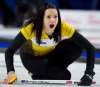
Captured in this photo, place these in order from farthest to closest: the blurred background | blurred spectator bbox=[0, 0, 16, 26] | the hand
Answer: blurred spectator bbox=[0, 0, 16, 26]
the blurred background
the hand

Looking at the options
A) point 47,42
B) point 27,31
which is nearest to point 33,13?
point 47,42

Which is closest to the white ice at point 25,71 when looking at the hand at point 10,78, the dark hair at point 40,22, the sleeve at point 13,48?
the hand at point 10,78

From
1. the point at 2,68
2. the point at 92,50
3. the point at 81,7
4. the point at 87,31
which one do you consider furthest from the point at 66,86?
the point at 81,7

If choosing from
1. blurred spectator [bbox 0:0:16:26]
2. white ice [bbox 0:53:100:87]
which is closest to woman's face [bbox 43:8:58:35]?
white ice [bbox 0:53:100:87]

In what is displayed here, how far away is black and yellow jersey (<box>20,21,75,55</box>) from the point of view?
4.40 metres

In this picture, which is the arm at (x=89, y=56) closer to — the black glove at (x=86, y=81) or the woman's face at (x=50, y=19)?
the black glove at (x=86, y=81)

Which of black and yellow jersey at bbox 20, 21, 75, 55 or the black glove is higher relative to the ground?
black and yellow jersey at bbox 20, 21, 75, 55

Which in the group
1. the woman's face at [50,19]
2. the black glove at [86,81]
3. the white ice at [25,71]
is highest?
the woman's face at [50,19]

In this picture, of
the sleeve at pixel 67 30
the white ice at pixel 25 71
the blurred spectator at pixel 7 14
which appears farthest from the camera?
the blurred spectator at pixel 7 14

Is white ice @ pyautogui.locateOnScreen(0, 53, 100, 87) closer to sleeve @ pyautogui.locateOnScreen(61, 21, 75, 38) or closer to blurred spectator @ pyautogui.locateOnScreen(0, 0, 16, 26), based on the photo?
sleeve @ pyautogui.locateOnScreen(61, 21, 75, 38)

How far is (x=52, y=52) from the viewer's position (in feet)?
15.4

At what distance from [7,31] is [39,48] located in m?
6.18

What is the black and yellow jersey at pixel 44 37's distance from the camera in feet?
14.4

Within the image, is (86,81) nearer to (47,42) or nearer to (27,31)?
(47,42)
